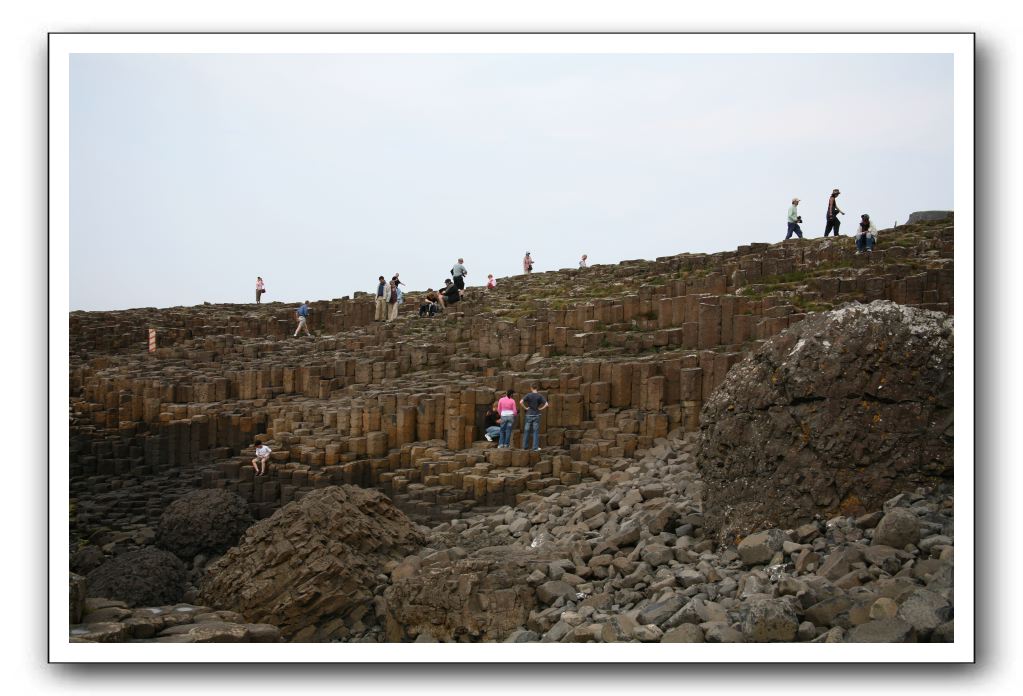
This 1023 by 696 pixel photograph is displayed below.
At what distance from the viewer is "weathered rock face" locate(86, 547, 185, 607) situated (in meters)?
11.6

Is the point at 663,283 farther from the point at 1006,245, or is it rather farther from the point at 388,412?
the point at 1006,245

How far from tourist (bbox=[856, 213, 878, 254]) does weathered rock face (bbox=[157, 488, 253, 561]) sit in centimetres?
1067

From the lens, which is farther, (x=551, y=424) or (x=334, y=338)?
(x=334, y=338)

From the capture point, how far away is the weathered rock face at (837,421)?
31.1 feet

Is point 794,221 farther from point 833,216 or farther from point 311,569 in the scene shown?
point 311,569

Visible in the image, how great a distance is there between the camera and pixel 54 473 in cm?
894

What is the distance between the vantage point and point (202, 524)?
14.4 m

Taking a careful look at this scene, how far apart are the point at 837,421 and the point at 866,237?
9.69 meters

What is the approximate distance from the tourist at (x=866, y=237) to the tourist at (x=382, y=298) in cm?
1061

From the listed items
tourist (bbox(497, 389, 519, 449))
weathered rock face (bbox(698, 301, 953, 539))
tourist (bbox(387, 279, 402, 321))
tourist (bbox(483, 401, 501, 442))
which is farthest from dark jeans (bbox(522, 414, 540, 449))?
tourist (bbox(387, 279, 402, 321))

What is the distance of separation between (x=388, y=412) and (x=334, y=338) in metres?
6.66

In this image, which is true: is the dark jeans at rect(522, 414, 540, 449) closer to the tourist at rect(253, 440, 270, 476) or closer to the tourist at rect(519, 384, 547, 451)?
the tourist at rect(519, 384, 547, 451)

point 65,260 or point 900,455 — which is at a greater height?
point 65,260

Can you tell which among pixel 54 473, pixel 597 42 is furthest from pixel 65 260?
pixel 597 42
